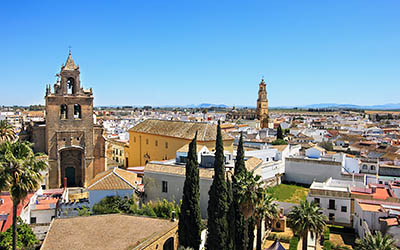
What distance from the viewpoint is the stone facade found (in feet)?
98.1

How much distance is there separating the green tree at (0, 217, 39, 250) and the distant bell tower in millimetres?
76683

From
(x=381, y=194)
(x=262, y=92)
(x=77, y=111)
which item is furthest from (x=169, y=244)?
(x=262, y=92)

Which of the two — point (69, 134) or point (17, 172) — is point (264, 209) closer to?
point (17, 172)

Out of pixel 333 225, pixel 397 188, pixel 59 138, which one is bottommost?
pixel 333 225

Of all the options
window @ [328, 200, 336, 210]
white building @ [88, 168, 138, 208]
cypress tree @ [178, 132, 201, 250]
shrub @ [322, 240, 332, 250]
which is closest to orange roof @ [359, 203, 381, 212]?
window @ [328, 200, 336, 210]

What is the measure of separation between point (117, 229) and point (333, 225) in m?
19.5

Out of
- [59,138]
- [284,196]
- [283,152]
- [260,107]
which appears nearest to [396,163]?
[283,152]

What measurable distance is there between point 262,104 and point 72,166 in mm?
68381

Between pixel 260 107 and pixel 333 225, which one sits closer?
pixel 333 225

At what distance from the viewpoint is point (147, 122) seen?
40375 mm

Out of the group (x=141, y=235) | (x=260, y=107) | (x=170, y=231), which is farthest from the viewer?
(x=260, y=107)

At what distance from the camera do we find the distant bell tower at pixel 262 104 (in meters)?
89.9

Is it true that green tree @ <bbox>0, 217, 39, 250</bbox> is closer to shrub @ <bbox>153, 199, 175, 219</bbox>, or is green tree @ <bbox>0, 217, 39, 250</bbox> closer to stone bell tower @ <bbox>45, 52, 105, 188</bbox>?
shrub @ <bbox>153, 199, 175, 219</bbox>

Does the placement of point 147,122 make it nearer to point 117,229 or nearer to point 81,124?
point 81,124
